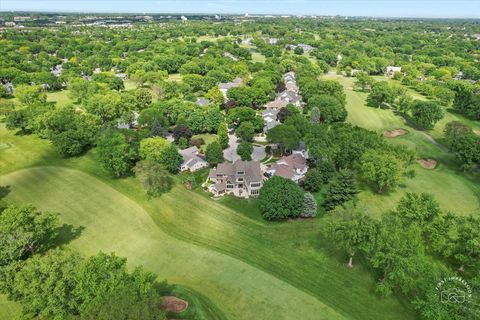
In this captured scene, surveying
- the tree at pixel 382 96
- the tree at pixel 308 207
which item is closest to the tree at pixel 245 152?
the tree at pixel 308 207

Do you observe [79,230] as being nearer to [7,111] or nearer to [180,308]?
[180,308]

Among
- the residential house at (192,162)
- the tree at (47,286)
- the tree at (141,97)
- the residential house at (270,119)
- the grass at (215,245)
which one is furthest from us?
the tree at (141,97)

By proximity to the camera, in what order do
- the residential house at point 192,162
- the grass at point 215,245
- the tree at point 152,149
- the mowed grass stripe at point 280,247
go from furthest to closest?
the residential house at point 192,162 < the tree at point 152,149 < the mowed grass stripe at point 280,247 < the grass at point 215,245

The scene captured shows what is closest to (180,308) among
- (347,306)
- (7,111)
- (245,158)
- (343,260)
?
(347,306)

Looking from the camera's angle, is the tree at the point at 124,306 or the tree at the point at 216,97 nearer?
the tree at the point at 124,306

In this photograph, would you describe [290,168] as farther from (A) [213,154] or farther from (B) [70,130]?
(B) [70,130]

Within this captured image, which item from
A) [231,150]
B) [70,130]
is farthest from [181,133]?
[70,130]

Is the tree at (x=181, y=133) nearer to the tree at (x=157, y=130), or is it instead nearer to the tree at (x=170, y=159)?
the tree at (x=157, y=130)

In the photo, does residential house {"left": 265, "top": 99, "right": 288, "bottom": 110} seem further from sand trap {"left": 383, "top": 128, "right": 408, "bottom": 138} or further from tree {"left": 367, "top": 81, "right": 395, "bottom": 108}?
tree {"left": 367, "top": 81, "right": 395, "bottom": 108}
